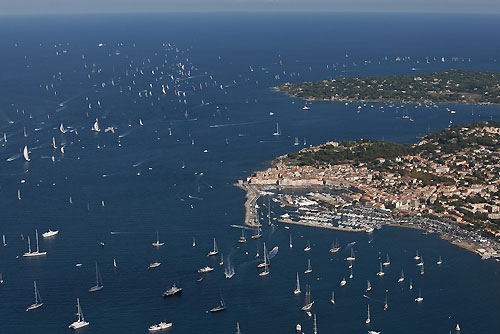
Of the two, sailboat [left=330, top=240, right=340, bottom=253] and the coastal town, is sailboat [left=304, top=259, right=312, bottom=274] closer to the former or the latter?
sailboat [left=330, top=240, right=340, bottom=253]

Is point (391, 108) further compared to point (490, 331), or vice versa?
point (391, 108)

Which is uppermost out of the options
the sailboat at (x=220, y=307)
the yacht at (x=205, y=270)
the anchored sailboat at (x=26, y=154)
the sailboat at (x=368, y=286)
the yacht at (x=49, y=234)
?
the anchored sailboat at (x=26, y=154)

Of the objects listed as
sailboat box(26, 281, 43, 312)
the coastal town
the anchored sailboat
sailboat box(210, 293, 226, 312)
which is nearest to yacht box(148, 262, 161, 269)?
sailboat box(210, 293, 226, 312)

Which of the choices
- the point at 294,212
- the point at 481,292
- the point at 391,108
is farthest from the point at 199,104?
the point at 481,292

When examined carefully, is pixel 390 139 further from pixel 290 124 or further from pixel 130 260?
pixel 130 260

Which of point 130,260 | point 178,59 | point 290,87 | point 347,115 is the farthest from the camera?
point 178,59

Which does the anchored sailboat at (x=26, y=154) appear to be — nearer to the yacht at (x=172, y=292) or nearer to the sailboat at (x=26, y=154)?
the sailboat at (x=26, y=154)

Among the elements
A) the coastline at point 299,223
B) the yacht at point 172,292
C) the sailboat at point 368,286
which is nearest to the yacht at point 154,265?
the yacht at point 172,292
